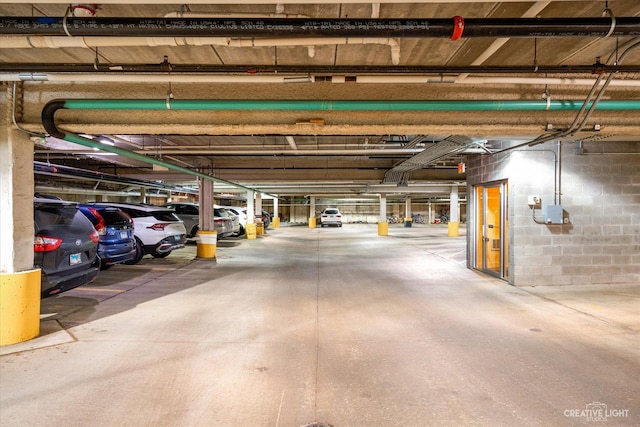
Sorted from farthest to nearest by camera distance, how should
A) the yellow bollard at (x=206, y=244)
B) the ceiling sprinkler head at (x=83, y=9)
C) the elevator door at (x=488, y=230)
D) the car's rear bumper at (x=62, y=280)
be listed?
1. the yellow bollard at (x=206, y=244)
2. the elevator door at (x=488, y=230)
3. the car's rear bumper at (x=62, y=280)
4. the ceiling sprinkler head at (x=83, y=9)

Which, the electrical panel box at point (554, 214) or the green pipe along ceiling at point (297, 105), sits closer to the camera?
the green pipe along ceiling at point (297, 105)

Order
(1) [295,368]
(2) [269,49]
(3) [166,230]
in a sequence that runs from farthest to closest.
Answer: (3) [166,230] < (2) [269,49] < (1) [295,368]

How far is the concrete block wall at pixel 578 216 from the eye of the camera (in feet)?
21.3

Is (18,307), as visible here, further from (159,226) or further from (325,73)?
(159,226)

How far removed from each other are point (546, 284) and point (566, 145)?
2823 millimetres

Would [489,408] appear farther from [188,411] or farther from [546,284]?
[546,284]

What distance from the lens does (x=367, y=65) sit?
3615 millimetres

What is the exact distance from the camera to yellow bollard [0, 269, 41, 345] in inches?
140

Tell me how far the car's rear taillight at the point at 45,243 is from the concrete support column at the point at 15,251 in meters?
0.47

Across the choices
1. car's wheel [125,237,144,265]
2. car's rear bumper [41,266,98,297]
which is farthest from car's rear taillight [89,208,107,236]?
car's rear bumper [41,266,98,297]

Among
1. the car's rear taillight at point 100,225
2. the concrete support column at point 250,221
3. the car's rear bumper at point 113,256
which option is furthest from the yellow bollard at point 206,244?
the concrete support column at point 250,221

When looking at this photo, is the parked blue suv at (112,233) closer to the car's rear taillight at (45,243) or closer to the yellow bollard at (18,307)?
the car's rear taillight at (45,243)

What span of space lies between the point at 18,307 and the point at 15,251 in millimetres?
638

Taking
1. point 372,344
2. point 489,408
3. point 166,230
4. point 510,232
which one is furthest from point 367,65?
point 166,230
